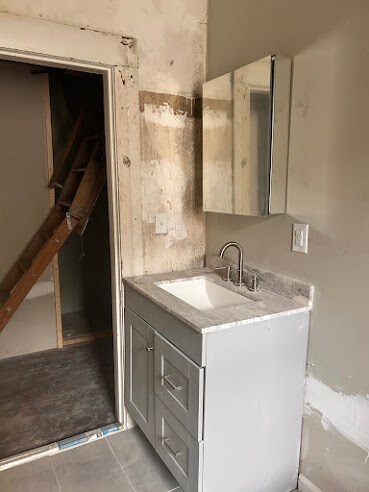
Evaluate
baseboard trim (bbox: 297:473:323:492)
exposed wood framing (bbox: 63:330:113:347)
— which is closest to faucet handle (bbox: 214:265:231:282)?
baseboard trim (bbox: 297:473:323:492)

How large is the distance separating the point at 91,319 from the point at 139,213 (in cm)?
195

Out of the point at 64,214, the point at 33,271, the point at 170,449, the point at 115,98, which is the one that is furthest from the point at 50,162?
the point at 170,449

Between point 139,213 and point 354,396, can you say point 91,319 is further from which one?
point 354,396

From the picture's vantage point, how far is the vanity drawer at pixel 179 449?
1.45m

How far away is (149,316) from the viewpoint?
1.80m

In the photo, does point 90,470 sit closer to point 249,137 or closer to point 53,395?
point 53,395

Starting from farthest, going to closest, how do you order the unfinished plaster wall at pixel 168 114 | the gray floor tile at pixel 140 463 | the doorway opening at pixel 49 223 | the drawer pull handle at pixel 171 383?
the doorway opening at pixel 49 223 < the unfinished plaster wall at pixel 168 114 < the gray floor tile at pixel 140 463 < the drawer pull handle at pixel 171 383

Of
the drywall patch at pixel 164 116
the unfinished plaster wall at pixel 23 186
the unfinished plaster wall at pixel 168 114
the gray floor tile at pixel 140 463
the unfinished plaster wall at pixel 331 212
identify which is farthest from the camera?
the unfinished plaster wall at pixel 23 186

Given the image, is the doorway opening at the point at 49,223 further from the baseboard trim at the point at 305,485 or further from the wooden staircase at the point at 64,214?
the baseboard trim at the point at 305,485

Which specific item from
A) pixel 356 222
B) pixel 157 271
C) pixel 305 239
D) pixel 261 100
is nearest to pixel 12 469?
pixel 157 271

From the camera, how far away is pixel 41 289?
10.0 ft

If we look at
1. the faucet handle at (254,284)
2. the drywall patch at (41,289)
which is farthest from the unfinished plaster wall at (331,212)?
the drywall patch at (41,289)

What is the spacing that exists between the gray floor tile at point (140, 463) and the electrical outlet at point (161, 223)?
1.21m

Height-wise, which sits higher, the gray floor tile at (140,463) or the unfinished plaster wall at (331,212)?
the unfinished plaster wall at (331,212)
